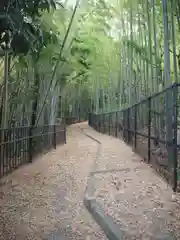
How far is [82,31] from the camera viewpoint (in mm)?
12086

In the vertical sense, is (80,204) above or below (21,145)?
below

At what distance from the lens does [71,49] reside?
10273 mm

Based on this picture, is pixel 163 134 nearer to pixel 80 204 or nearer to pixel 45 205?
pixel 80 204

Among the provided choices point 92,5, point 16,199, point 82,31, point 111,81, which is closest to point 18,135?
point 16,199

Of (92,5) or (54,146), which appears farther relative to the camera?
(92,5)

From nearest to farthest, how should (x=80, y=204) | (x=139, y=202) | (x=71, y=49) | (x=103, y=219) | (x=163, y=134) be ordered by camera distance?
(x=103, y=219), (x=139, y=202), (x=80, y=204), (x=163, y=134), (x=71, y=49)

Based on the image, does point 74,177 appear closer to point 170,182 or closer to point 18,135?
point 18,135

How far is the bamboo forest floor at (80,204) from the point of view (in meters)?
2.55

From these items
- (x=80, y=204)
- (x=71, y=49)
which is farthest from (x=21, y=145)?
(x=71, y=49)

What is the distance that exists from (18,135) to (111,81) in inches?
486

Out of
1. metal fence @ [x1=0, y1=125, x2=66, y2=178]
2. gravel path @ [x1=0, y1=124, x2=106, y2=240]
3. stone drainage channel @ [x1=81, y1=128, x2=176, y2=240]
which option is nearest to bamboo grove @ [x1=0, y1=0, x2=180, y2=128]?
metal fence @ [x1=0, y1=125, x2=66, y2=178]

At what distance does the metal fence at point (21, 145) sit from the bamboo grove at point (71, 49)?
1.03 feet

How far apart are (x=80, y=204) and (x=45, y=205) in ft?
1.24

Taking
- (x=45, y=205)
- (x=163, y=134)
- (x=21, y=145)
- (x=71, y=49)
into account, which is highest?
(x=71, y=49)
